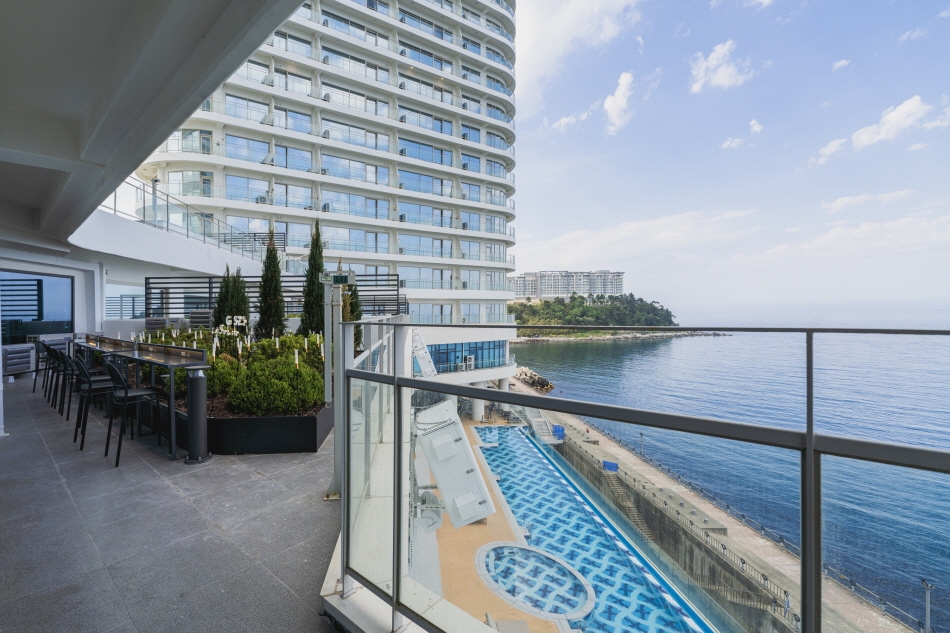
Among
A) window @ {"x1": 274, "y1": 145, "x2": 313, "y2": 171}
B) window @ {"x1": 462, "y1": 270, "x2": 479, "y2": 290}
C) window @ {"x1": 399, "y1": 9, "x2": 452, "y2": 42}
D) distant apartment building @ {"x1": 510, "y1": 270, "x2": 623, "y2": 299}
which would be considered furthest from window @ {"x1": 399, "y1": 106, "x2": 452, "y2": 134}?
distant apartment building @ {"x1": 510, "y1": 270, "x2": 623, "y2": 299}

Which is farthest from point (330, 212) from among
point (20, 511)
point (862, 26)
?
point (862, 26)

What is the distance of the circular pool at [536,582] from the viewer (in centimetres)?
154

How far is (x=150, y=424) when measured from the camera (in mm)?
5617

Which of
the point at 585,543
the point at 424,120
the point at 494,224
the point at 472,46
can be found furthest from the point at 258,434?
the point at 472,46

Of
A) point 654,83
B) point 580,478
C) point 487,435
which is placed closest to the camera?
point 580,478

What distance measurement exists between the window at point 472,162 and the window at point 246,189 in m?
12.9

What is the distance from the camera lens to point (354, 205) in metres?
25.2

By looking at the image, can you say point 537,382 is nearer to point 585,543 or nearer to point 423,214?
point 585,543

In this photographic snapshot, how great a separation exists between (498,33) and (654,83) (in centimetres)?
4641

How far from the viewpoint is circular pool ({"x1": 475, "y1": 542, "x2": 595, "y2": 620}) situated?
1.54 meters

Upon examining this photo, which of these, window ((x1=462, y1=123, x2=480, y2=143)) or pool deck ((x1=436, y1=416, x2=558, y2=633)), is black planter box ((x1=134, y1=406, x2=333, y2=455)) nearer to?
pool deck ((x1=436, y1=416, x2=558, y2=633))

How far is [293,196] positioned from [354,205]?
331 cm

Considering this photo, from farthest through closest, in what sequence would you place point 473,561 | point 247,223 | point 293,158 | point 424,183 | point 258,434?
1. point 424,183
2. point 293,158
3. point 247,223
4. point 258,434
5. point 473,561

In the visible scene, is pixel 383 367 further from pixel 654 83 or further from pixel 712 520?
pixel 654 83
